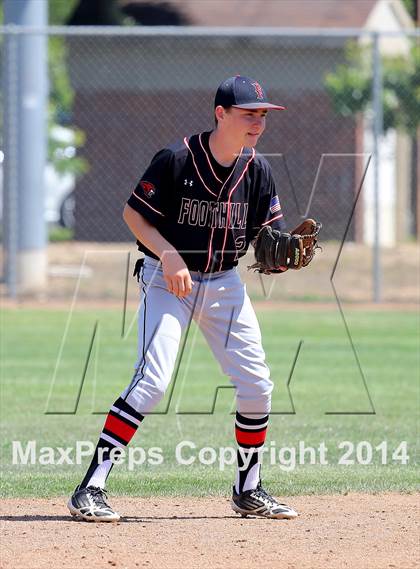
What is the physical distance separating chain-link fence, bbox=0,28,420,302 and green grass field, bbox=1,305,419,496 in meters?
8.34

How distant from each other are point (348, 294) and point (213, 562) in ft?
35.2

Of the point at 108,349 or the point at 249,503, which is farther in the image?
the point at 108,349

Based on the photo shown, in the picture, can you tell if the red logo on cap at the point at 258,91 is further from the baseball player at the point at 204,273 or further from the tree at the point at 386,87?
the tree at the point at 386,87

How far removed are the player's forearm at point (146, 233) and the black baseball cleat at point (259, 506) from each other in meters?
1.21

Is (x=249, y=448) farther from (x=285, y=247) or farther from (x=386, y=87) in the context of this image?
(x=386, y=87)

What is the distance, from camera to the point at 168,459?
6879 millimetres

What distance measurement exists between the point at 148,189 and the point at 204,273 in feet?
1.58

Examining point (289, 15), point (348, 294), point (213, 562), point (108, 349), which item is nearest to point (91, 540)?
point (213, 562)

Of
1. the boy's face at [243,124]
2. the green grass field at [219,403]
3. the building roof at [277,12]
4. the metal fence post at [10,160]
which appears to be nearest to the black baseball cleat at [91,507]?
the green grass field at [219,403]

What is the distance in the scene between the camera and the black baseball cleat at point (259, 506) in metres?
5.44

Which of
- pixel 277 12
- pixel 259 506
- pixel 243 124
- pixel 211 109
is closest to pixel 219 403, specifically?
pixel 259 506

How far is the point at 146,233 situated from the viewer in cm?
528

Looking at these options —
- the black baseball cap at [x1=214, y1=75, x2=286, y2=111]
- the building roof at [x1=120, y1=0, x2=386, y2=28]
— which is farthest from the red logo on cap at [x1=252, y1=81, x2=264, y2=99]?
the building roof at [x1=120, y1=0, x2=386, y2=28]

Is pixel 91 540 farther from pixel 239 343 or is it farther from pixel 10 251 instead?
Result: pixel 10 251
